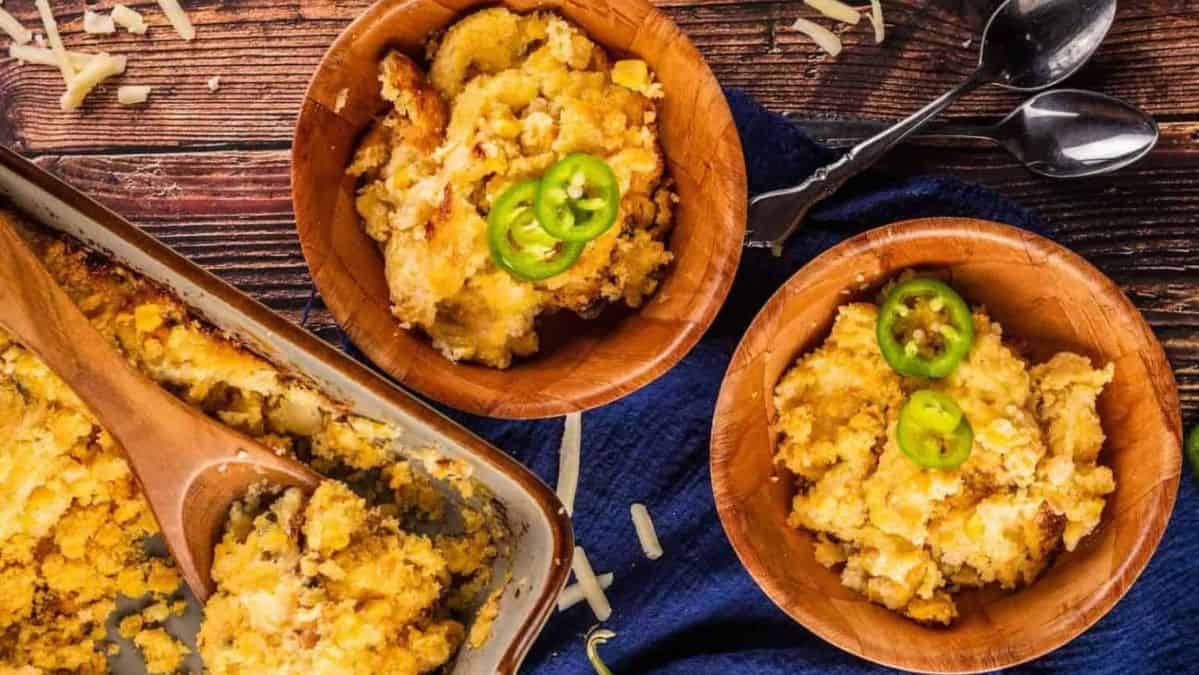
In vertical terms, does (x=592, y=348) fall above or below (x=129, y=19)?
above

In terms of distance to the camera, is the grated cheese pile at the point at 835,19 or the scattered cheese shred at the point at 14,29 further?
the scattered cheese shred at the point at 14,29

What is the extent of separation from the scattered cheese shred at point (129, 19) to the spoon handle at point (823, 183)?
1.49 metres

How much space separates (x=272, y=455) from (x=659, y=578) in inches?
36.1

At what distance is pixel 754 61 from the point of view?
2.63 m

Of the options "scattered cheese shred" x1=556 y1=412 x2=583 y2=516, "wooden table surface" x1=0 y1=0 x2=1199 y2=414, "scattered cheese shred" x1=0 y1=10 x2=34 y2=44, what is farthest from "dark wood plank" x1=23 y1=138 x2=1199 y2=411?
"scattered cheese shred" x1=0 y1=10 x2=34 y2=44

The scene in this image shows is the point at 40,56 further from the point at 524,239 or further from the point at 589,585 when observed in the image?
the point at 589,585

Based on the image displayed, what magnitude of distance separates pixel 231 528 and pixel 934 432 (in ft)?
4.66

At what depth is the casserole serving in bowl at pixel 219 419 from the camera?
7.23 feet

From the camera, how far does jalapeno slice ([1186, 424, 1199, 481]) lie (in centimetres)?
253

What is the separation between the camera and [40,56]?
8.98 ft

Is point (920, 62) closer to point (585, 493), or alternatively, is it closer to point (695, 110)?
point (695, 110)

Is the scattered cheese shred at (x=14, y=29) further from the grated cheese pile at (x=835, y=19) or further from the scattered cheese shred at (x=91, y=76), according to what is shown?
the grated cheese pile at (x=835, y=19)

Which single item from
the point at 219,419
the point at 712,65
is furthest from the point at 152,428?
the point at 712,65

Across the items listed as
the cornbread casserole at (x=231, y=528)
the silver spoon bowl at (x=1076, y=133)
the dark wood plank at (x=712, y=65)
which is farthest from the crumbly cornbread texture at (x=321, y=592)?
the silver spoon bowl at (x=1076, y=133)
